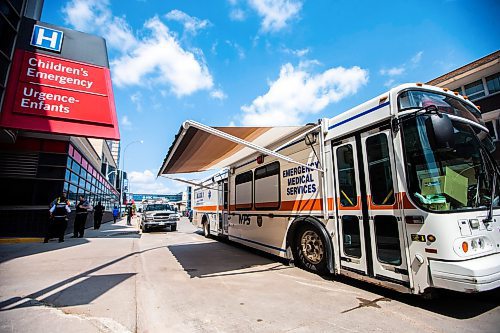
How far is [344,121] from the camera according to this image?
4723 millimetres

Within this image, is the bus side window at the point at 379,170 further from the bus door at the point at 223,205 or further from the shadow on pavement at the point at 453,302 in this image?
the bus door at the point at 223,205

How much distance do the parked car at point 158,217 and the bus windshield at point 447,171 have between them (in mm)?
15795

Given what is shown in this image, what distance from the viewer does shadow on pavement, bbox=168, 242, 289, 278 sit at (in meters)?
5.82

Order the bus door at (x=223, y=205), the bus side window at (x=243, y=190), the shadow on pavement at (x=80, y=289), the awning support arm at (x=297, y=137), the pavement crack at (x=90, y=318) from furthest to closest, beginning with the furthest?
the bus door at (x=223, y=205) < the bus side window at (x=243, y=190) < the awning support arm at (x=297, y=137) < the shadow on pavement at (x=80, y=289) < the pavement crack at (x=90, y=318)

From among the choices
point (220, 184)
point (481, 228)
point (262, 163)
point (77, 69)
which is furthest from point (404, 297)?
point (77, 69)

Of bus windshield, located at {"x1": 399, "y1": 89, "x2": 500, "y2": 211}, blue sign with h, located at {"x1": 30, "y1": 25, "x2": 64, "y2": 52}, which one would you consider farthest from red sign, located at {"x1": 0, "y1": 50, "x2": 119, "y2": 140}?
bus windshield, located at {"x1": 399, "y1": 89, "x2": 500, "y2": 211}

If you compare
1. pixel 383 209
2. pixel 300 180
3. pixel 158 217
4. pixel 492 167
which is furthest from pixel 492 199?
pixel 158 217

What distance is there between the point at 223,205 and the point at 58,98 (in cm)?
686

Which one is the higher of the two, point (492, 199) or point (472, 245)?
point (492, 199)

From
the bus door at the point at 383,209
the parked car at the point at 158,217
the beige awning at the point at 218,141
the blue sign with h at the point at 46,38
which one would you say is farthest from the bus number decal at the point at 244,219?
the parked car at the point at 158,217

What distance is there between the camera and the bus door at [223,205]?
31.4 ft

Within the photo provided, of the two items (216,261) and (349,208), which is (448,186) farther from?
(216,261)

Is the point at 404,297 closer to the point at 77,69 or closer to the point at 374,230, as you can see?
the point at 374,230

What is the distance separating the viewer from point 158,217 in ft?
55.6
